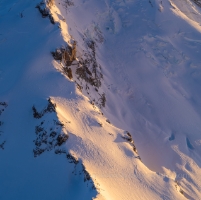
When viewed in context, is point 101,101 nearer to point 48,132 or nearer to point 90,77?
point 90,77

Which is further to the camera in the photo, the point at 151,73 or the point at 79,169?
the point at 151,73

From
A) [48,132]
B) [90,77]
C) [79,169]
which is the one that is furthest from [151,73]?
[79,169]

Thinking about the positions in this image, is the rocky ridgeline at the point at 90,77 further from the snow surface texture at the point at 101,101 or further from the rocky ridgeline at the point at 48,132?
the rocky ridgeline at the point at 48,132

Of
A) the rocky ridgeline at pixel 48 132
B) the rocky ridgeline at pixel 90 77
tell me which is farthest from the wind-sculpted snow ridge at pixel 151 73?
the rocky ridgeline at pixel 48 132

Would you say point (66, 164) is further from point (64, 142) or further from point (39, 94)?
point (39, 94)

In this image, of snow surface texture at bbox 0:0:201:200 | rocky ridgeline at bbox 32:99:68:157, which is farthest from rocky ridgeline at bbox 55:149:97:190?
rocky ridgeline at bbox 32:99:68:157

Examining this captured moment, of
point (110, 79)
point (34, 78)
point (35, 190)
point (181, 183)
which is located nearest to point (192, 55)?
point (110, 79)
